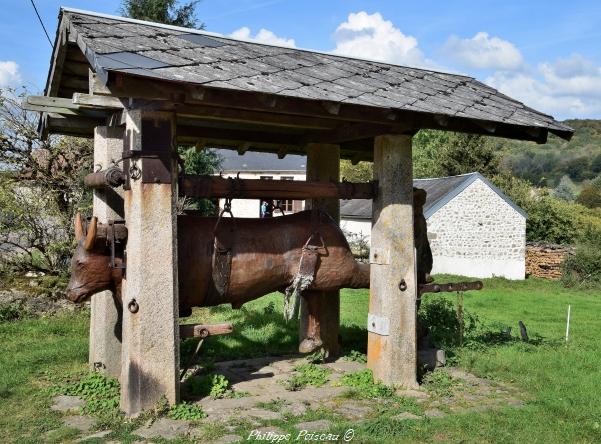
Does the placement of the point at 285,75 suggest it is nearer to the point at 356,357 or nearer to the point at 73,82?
the point at 73,82

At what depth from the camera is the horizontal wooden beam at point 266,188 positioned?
19.0 ft

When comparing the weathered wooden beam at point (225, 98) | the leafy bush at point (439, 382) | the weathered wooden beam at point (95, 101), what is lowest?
the leafy bush at point (439, 382)

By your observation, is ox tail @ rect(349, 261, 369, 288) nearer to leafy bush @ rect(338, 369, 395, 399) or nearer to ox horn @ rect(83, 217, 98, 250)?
leafy bush @ rect(338, 369, 395, 399)

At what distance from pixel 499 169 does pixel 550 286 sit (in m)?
12.6

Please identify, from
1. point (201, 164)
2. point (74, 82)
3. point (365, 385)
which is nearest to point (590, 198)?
point (201, 164)

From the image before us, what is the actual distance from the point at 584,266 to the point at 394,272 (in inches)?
708

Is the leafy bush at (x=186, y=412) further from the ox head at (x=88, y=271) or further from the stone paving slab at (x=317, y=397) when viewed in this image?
the ox head at (x=88, y=271)

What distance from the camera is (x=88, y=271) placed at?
5621 millimetres

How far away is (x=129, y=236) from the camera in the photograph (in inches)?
212

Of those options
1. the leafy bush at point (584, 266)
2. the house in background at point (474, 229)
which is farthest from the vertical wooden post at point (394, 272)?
the leafy bush at point (584, 266)

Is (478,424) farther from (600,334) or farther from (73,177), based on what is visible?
(73,177)

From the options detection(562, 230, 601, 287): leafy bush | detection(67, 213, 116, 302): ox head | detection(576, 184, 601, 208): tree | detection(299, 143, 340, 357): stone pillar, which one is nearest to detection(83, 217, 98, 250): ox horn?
detection(67, 213, 116, 302): ox head

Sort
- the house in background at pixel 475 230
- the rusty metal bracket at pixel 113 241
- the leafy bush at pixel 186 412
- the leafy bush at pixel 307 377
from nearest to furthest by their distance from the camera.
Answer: the leafy bush at pixel 186 412 → the rusty metal bracket at pixel 113 241 → the leafy bush at pixel 307 377 → the house in background at pixel 475 230

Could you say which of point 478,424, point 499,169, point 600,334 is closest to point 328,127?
point 478,424
